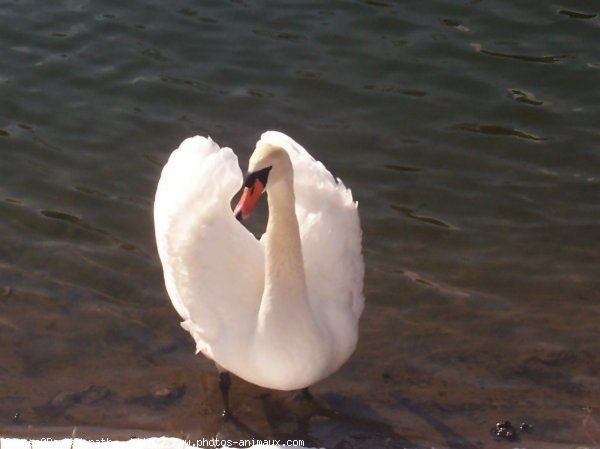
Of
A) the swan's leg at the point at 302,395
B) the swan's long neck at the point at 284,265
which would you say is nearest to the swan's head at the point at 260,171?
the swan's long neck at the point at 284,265

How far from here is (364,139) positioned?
9.93 metres

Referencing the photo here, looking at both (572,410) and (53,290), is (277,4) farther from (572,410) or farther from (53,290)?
(572,410)

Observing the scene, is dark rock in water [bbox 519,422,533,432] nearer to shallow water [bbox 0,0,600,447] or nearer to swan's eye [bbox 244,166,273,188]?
shallow water [bbox 0,0,600,447]

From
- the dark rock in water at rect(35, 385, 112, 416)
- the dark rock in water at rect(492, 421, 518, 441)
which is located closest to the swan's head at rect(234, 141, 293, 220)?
the dark rock in water at rect(35, 385, 112, 416)

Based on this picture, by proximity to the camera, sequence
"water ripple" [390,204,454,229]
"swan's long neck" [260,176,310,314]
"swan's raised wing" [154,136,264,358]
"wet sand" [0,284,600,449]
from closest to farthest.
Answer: "swan's long neck" [260,176,310,314] → "swan's raised wing" [154,136,264,358] → "wet sand" [0,284,600,449] → "water ripple" [390,204,454,229]

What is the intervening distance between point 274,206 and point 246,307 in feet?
2.28

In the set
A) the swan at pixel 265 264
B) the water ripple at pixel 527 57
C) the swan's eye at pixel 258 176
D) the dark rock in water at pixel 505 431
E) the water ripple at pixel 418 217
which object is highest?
the swan's eye at pixel 258 176

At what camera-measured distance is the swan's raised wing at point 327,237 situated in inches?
A: 273

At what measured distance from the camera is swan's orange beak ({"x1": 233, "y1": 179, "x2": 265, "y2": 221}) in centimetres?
604

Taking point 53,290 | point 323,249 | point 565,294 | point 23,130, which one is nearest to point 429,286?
point 565,294

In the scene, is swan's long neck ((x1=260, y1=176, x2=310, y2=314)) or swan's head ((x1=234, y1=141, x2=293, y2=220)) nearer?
swan's head ((x1=234, y1=141, x2=293, y2=220))

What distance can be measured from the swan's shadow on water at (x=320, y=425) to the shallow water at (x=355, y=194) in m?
0.02

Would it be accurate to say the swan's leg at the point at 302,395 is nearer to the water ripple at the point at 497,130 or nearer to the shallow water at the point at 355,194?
the shallow water at the point at 355,194

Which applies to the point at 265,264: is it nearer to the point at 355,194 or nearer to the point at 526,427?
the point at 526,427
